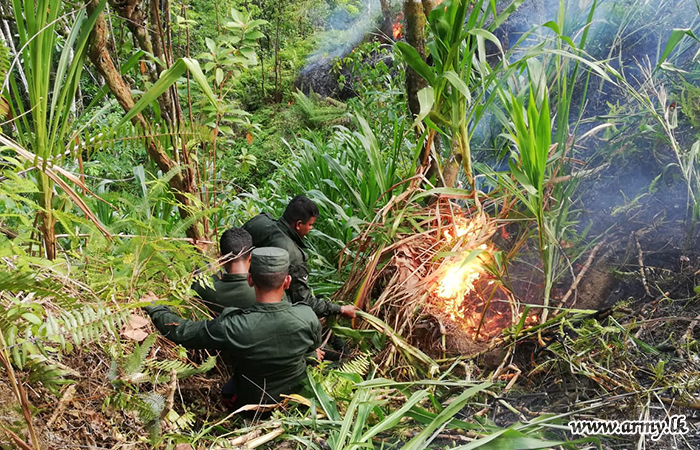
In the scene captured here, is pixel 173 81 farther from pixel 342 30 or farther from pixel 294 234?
pixel 342 30

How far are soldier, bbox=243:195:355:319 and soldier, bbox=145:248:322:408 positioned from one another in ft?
2.37

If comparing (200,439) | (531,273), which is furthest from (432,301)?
(200,439)

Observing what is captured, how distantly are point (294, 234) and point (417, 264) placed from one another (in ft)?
3.02

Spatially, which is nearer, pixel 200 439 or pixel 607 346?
pixel 200 439

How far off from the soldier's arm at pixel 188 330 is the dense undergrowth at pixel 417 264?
0.24ft

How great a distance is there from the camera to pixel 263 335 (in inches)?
90.2

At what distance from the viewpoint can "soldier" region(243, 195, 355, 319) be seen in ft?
10.5

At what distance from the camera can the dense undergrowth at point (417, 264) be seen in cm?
157

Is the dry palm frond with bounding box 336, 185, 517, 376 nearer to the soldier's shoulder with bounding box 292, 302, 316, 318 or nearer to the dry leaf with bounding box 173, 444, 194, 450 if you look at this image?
the soldier's shoulder with bounding box 292, 302, 316, 318

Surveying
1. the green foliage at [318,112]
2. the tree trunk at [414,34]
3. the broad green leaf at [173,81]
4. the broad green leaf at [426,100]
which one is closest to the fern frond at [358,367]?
the broad green leaf at [426,100]

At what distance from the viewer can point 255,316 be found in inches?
90.6

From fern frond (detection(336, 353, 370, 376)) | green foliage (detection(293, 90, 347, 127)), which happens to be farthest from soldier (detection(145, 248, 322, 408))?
green foliage (detection(293, 90, 347, 127))

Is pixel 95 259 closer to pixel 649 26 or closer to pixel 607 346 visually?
pixel 607 346

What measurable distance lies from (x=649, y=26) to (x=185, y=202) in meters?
3.36
